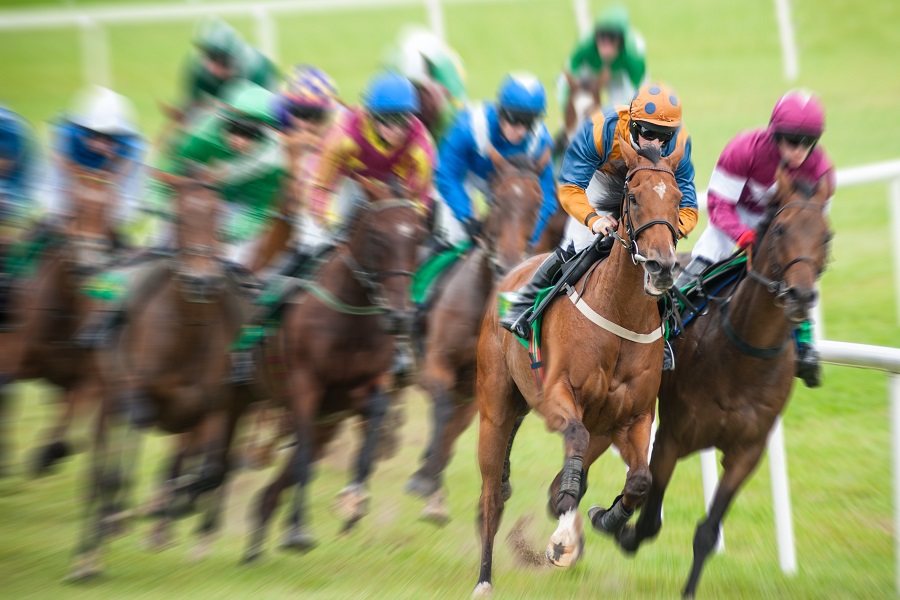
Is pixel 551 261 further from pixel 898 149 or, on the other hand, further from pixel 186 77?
pixel 898 149

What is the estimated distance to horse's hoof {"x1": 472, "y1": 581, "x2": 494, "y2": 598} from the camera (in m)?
5.26

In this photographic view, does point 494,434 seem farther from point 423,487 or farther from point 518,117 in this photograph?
point 518,117

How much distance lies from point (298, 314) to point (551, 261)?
1735 millimetres

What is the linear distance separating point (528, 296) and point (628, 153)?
979 mm

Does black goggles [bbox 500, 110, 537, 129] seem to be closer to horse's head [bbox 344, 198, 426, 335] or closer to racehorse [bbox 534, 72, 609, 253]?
horse's head [bbox 344, 198, 426, 335]

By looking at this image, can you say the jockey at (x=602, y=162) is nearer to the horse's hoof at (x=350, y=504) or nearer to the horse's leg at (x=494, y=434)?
the horse's leg at (x=494, y=434)

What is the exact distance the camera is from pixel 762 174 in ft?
17.6

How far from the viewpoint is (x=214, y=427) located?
6.28 meters

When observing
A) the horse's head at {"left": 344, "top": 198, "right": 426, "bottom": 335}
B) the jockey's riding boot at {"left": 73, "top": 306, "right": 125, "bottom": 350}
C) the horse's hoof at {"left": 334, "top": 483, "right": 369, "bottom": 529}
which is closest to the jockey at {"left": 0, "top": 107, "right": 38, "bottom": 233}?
the jockey's riding boot at {"left": 73, "top": 306, "right": 125, "bottom": 350}

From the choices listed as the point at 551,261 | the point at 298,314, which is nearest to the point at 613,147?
the point at 551,261

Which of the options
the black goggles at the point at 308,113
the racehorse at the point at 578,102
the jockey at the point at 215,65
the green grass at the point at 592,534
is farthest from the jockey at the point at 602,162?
the jockey at the point at 215,65

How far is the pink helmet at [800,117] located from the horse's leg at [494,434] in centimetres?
181

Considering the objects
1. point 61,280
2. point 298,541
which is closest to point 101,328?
point 61,280

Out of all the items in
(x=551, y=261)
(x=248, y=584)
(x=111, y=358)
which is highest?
(x=551, y=261)
